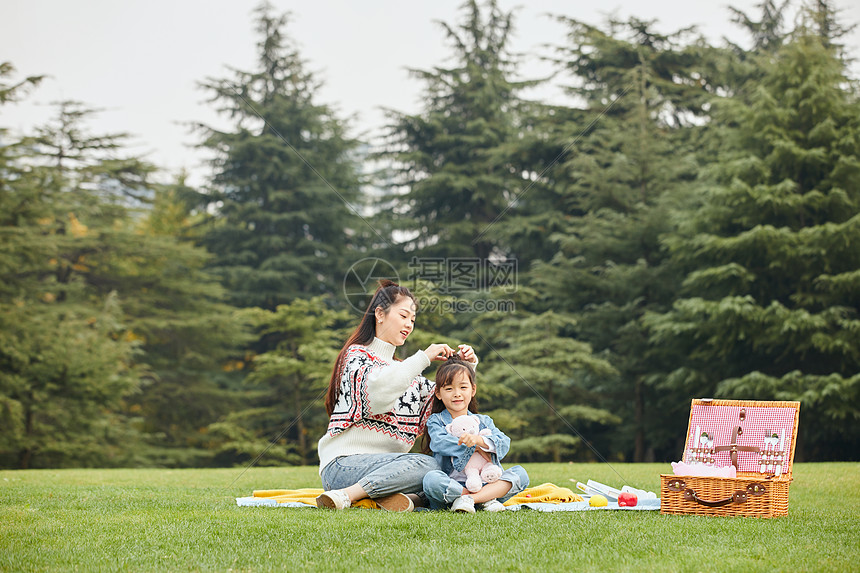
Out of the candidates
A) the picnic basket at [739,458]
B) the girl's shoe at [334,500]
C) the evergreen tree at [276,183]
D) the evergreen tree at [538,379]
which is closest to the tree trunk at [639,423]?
the evergreen tree at [538,379]

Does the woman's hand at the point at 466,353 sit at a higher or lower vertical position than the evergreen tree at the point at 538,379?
higher

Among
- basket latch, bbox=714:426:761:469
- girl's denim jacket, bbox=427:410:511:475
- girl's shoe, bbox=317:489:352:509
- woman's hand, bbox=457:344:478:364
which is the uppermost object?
woman's hand, bbox=457:344:478:364

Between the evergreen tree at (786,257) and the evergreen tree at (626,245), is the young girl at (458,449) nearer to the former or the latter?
the evergreen tree at (786,257)

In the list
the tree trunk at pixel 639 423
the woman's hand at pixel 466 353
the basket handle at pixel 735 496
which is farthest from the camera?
the tree trunk at pixel 639 423

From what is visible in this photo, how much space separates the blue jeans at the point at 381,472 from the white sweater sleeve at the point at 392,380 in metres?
0.30

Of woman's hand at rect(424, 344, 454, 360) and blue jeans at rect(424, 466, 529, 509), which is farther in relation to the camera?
woman's hand at rect(424, 344, 454, 360)

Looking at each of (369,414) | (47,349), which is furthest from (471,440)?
(47,349)

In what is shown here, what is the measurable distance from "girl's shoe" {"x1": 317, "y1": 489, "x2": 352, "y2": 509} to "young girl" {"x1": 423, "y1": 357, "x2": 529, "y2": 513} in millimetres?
438

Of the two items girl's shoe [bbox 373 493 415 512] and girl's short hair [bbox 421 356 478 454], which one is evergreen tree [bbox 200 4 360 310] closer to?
girl's short hair [bbox 421 356 478 454]

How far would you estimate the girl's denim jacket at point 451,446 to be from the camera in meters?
4.39

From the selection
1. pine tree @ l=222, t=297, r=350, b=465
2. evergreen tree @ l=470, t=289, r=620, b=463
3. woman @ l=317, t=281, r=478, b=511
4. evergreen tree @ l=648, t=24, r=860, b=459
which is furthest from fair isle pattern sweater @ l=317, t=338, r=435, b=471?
pine tree @ l=222, t=297, r=350, b=465

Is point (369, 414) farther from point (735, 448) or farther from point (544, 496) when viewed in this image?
point (735, 448)

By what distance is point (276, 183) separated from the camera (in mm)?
22578

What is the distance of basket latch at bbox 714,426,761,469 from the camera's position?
4363 millimetres
